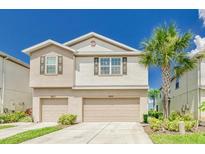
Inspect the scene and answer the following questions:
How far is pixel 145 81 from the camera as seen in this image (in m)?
25.4

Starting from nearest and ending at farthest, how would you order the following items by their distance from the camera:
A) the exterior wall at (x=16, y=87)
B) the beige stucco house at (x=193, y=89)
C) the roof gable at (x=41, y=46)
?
1. the beige stucco house at (x=193, y=89)
2. the roof gable at (x=41, y=46)
3. the exterior wall at (x=16, y=87)

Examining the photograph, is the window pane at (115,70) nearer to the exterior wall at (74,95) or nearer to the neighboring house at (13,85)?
the exterior wall at (74,95)

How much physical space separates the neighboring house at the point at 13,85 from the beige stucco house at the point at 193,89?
14.2 meters

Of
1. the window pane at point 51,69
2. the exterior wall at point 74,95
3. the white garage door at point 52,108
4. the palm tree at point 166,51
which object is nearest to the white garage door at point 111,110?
the exterior wall at point 74,95

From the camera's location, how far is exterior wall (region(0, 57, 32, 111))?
28.6 meters

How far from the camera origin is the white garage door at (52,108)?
26.0 metres

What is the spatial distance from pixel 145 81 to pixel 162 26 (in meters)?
6.91

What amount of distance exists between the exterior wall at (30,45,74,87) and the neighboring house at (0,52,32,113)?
3418mm

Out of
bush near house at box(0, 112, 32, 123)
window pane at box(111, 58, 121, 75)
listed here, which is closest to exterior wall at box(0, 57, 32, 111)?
bush near house at box(0, 112, 32, 123)

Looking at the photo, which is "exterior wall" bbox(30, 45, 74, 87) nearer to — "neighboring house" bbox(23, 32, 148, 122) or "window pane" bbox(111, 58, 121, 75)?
"neighboring house" bbox(23, 32, 148, 122)

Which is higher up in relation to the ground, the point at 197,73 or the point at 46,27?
the point at 46,27
